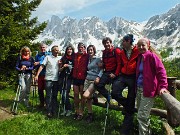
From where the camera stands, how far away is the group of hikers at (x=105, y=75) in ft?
27.6

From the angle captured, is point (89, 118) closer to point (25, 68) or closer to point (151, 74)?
point (25, 68)

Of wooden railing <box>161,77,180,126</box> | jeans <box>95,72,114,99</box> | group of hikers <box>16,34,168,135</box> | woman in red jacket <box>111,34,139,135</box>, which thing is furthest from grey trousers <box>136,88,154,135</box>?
jeans <box>95,72,114,99</box>

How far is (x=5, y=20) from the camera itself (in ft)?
62.4

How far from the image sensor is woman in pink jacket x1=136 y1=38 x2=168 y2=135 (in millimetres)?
8227

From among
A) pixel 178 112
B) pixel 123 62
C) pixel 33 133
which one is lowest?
pixel 33 133

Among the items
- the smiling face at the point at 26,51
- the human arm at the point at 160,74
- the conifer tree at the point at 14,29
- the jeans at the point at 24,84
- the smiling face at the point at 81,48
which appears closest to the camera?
the human arm at the point at 160,74

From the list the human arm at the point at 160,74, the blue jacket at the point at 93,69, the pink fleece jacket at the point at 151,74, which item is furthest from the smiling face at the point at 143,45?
the blue jacket at the point at 93,69

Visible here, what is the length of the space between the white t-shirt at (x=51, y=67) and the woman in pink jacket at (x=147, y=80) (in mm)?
4960

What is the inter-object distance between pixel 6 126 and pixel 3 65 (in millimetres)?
9379

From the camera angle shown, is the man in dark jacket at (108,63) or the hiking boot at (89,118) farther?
the hiking boot at (89,118)

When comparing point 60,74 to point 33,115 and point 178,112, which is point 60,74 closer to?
point 33,115

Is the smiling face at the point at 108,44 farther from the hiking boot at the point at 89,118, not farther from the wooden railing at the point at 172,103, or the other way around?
the hiking boot at the point at 89,118

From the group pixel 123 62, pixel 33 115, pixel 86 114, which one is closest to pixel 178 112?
pixel 123 62

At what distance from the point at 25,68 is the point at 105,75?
4260 millimetres
